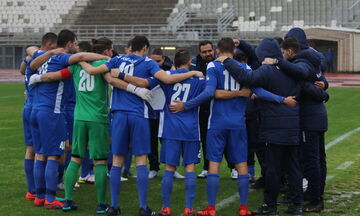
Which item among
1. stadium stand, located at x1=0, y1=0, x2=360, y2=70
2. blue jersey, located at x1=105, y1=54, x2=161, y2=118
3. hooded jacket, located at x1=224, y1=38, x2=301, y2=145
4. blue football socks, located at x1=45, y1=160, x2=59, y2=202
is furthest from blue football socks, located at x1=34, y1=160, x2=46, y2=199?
stadium stand, located at x1=0, y1=0, x2=360, y2=70

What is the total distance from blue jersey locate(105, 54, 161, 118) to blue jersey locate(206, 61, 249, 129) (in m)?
0.58

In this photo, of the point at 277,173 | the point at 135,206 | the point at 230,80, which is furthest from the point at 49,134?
the point at 277,173

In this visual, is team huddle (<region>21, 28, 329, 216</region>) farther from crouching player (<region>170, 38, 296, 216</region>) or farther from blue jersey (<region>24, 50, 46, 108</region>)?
blue jersey (<region>24, 50, 46, 108</region>)

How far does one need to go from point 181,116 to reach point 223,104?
0.46 metres

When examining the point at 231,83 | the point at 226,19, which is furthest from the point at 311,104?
the point at 226,19

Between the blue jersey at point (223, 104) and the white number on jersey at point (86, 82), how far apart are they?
4.03ft

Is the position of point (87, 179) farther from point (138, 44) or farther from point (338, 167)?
point (338, 167)

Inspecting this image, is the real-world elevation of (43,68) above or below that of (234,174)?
above

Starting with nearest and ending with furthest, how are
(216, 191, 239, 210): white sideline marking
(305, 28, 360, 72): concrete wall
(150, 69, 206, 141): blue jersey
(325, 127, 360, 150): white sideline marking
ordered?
(150, 69, 206, 141): blue jersey < (216, 191, 239, 210): white sideline marking < (325, 127, 360, 150): white sideline marking < (305, 28, 360, 72): concrete wall

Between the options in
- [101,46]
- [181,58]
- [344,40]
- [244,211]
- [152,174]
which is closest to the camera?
[244,211]

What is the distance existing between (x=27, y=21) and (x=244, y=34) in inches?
668

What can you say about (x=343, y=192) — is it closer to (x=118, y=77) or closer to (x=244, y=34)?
(x=118, y=77)

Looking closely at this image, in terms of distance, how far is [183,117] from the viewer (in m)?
6.39

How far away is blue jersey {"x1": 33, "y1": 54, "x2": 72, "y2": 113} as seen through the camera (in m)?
6.66
